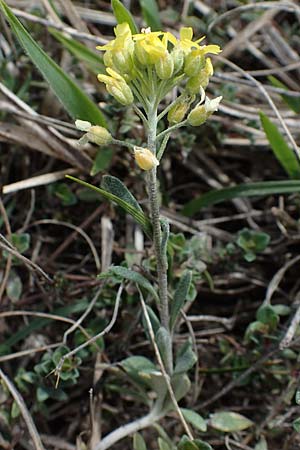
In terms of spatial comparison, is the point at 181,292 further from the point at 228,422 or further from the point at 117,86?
the point at 117,86

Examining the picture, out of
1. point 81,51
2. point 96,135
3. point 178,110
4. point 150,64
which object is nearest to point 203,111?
point 178,110

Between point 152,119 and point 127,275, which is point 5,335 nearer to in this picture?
point 127,275

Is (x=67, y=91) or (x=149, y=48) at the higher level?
(x=67, y=91)

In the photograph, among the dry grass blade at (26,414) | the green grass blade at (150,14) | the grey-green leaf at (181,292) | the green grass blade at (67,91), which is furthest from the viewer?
the green grass blade at (150,14)

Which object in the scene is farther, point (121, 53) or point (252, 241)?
point (252, 241)

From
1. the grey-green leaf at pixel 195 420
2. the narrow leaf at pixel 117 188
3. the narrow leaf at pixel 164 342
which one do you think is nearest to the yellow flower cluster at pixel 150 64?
the narrow leaf at pixel 117 188

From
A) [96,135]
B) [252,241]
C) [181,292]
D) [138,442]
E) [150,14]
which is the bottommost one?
[138,442]

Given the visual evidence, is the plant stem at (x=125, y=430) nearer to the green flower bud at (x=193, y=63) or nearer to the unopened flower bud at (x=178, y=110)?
the unopened flower bud at (x=178, y=110)
